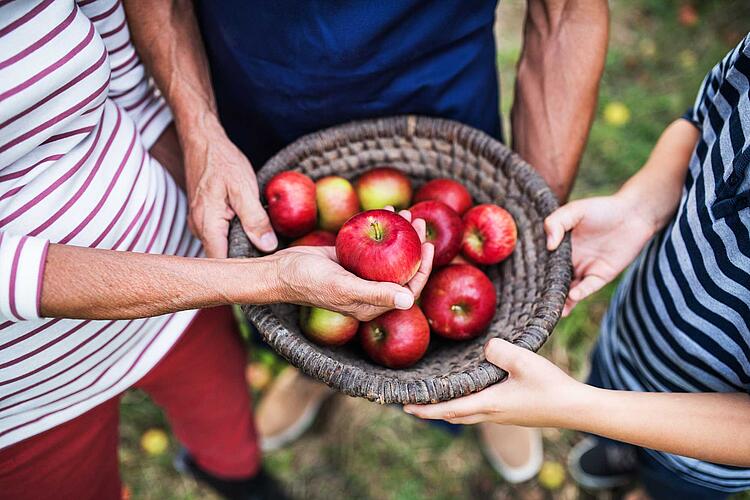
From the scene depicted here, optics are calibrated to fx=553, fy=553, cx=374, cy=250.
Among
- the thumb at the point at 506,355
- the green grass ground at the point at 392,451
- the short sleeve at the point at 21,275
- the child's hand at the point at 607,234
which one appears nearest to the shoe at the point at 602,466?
the green grass ground at the point at 392,451

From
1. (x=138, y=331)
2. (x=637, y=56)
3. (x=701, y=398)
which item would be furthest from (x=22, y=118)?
(x=637, y=56)

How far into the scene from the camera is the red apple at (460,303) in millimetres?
1394

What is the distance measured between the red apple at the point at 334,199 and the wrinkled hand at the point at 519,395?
0.59 metres

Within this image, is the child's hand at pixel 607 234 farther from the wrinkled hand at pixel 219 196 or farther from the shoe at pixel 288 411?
the shoe at pixel 288 411

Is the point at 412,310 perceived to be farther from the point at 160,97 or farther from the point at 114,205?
the point at 160,97

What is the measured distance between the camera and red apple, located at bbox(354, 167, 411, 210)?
157 cm

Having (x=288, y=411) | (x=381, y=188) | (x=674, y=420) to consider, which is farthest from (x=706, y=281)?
(x=288, y=411)

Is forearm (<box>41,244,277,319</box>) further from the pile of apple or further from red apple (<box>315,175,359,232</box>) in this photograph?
red apple (<box>315,175,359,232</box>)

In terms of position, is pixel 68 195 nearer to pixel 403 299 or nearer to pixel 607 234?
pixel 403 299

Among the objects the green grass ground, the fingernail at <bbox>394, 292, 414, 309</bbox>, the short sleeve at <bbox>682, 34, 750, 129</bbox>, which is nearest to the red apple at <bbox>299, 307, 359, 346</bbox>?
the fingernail at <bbox>394, 292, 414, 309</bbox>

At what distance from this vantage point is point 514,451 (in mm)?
2215

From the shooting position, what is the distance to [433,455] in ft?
7.57

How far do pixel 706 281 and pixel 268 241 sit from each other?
1.00 meters

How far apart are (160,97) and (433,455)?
1.72 meters
